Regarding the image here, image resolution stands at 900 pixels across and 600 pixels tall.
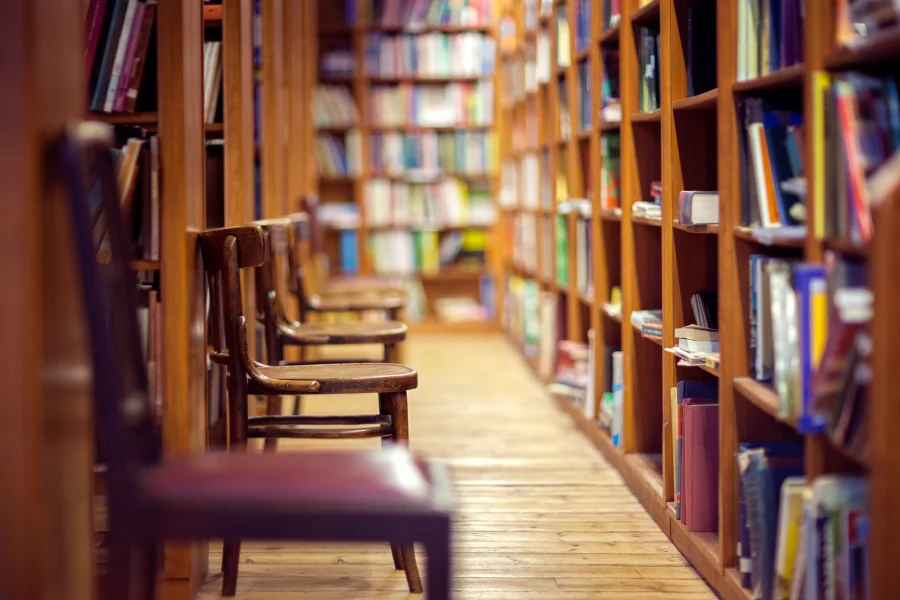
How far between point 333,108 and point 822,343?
6005mm

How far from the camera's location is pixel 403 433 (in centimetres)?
261

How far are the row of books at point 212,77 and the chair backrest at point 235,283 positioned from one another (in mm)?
934

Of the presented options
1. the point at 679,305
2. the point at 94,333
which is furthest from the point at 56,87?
the point at 679,305

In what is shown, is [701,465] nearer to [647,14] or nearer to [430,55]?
[647,14]

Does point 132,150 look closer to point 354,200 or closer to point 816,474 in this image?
point 816,474

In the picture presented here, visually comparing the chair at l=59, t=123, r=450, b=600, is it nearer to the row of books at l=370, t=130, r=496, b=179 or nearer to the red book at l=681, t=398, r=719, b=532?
the red book at l=681, t=398, r=719, b=532

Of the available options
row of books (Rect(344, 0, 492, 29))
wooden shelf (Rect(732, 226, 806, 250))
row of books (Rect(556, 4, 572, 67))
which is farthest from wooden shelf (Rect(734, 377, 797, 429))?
row of books (Rect(344, 0, 492, 29))

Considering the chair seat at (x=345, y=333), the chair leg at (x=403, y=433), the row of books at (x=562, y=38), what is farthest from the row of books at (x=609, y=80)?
the chair leg at (x=403, y=433)

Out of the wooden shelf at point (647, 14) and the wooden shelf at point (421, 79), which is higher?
the wooden shelf at point (421, 79)

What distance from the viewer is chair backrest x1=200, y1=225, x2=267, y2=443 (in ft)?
8.37

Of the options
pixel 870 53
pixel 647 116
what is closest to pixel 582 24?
pixel 647 116

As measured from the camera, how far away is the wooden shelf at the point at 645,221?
126 inches

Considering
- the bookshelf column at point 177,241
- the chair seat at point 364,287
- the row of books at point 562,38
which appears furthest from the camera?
the chair seat at point 364,287

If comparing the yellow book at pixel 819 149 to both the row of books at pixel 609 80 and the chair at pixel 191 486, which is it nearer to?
the chair at pixel 191 486
